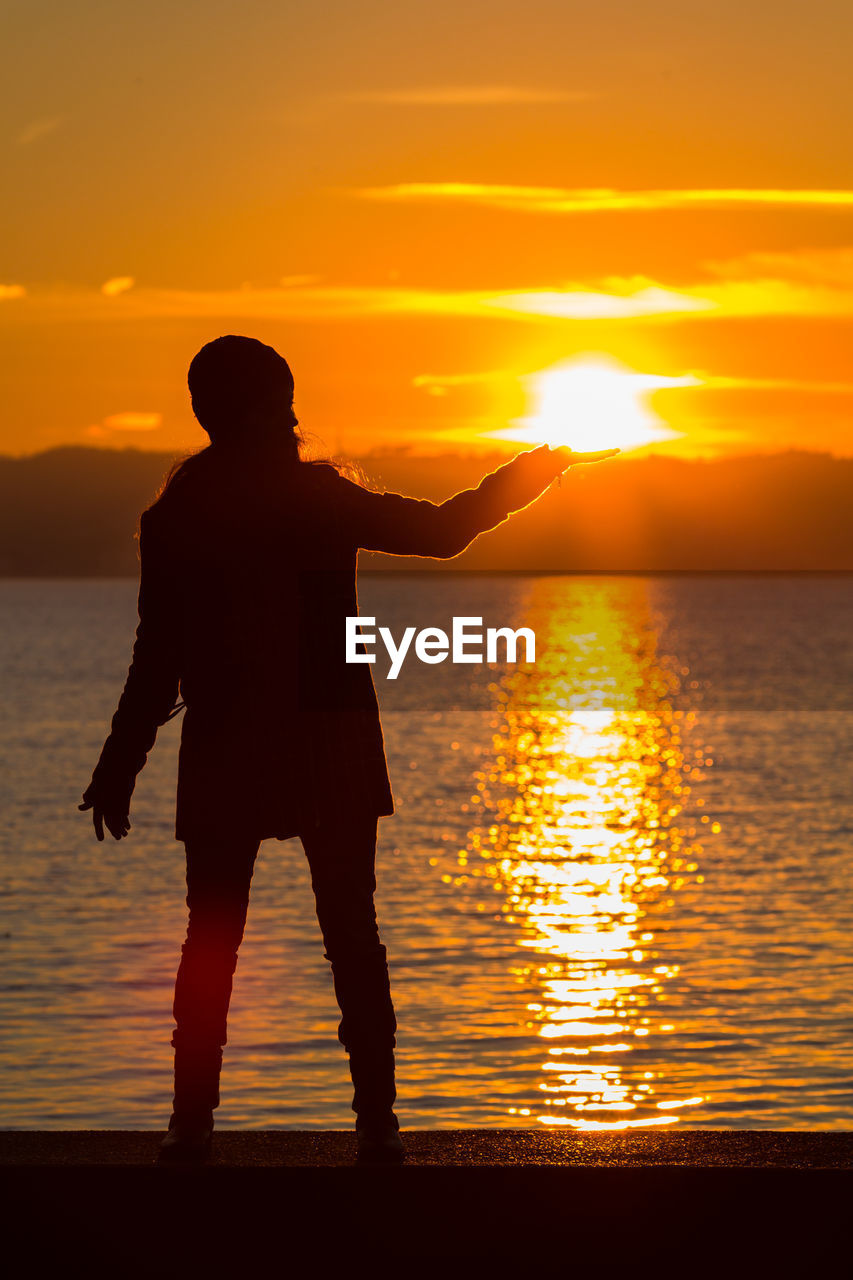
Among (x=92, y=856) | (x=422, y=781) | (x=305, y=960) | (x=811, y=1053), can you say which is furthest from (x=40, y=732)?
(x=811, y=1053)

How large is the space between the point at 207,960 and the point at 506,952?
16415mm

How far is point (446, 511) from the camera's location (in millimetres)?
4695

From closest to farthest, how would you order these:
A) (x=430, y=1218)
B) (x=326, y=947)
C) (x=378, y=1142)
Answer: (x=430, y=1218), (x=378, y=1142), (x=326, y=947)

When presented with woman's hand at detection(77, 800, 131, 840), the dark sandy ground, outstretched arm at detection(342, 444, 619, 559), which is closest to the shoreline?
the dark sandy ground

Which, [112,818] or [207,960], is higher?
[112,818]

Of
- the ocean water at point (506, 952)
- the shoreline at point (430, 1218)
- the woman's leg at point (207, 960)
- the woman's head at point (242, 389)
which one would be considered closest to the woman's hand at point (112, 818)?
the woman's leg at point (207, 960)

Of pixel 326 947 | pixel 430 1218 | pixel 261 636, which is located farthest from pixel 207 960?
pixel 430 1218

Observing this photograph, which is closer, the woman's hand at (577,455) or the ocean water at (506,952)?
the woman's hand at (577,455)

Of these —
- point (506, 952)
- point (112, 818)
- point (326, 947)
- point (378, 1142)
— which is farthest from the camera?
point (506, 952)

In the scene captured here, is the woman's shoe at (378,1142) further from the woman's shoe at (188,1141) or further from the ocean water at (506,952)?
the ocean water at (506,952)

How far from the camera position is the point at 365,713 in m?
4.62

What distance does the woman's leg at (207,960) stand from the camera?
4578mm

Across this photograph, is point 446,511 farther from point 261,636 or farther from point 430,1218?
point 430,1218

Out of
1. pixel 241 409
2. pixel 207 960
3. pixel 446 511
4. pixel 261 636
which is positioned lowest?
pixel 207 960
